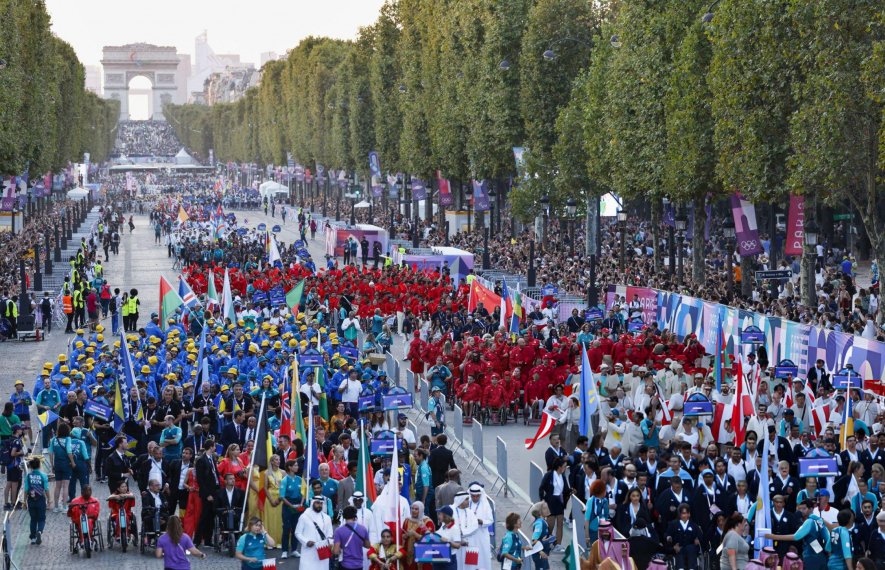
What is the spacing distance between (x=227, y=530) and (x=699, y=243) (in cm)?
2890

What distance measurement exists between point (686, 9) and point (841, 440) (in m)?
24.2

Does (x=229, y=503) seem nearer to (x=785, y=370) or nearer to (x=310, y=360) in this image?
(x=310, y=360)

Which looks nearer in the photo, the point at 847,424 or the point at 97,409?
the point at 847,424

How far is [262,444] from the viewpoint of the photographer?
20.1m

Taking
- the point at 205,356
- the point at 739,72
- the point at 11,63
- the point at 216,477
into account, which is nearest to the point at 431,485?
the point at 216,477

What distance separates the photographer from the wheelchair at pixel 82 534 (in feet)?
67.1

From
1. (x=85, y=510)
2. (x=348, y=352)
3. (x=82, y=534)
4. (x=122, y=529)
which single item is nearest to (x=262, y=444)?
(x=122, y=529)

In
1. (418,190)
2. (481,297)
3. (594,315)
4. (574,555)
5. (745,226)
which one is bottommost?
(481,297)

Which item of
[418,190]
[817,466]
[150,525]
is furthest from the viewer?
[418,190]

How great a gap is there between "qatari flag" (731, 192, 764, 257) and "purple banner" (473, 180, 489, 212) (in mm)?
26601

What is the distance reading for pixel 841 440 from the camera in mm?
22812

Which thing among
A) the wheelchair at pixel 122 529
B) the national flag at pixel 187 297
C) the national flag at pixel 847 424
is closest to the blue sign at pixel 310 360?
the wheelchair at pixel 122 529

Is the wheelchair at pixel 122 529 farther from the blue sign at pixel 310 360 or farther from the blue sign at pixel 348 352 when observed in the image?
the blue sign at pixel 348 352

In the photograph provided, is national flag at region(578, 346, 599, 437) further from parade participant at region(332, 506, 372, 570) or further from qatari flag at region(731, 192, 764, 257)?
qatari flag at region(731, 192, 764, 257)
